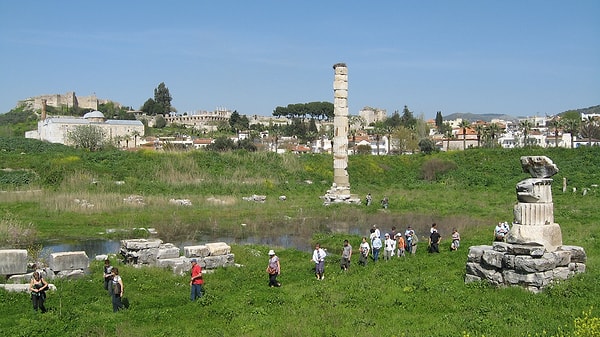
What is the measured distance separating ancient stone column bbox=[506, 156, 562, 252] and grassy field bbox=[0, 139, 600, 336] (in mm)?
1129

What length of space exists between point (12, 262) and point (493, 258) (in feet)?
40.8

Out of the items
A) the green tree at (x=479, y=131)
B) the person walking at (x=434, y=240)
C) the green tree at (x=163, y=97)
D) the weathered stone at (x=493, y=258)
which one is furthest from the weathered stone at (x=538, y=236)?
the green tree at (x=163, y=97)

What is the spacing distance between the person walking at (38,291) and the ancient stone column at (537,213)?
34.7ft

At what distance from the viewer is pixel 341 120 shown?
119ft

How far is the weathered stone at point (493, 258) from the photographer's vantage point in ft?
43.8

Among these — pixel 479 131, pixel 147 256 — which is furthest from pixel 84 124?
pixel 147 256

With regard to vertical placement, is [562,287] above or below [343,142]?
below

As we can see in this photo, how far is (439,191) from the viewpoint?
144 feet

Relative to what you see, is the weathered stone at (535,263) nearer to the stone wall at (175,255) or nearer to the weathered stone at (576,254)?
the weathered stone at (576,254)

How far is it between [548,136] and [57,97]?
119412 mm

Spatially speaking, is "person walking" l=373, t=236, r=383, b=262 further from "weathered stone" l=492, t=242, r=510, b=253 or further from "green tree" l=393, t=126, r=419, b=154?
"green tree" l=393, t=126, r=419, b=154

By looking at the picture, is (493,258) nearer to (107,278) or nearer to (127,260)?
(107,278)

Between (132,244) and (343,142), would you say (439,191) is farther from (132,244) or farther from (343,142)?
(132,244)

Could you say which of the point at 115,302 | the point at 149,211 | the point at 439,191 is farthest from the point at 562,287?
the point at 439,191
